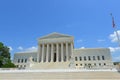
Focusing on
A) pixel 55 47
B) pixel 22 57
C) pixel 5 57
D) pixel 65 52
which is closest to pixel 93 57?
pixel 65 52

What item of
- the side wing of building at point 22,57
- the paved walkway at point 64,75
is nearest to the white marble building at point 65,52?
the side wing of building at point 22,57

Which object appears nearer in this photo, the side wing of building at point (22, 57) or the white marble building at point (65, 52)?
the white marble building at point (65, 52)

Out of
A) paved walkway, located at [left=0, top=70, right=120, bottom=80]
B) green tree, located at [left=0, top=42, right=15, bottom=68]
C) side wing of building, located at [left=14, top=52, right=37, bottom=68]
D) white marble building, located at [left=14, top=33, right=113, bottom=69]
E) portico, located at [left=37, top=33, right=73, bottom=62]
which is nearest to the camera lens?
paved walkway, located at [left=0, top=70, right=120, bottom=80]

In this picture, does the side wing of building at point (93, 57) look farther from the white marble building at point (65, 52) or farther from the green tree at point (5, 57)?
the green tree at point (5, 57)

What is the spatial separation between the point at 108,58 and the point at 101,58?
8.31 feet

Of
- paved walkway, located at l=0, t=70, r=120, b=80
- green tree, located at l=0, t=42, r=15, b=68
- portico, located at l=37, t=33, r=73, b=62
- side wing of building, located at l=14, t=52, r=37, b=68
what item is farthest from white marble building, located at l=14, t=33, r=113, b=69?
paved walkway, located at l=0, t=70, r=120, b=80

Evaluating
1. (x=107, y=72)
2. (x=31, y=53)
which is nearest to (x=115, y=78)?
(x=107, y=72)

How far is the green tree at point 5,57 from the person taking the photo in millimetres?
43256

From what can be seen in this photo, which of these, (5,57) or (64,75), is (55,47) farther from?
(64,75)

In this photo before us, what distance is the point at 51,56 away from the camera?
50688 millimetres

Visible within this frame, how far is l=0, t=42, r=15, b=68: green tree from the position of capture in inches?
1703

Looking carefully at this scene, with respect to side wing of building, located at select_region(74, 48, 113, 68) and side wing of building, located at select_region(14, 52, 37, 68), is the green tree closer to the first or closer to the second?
side wing of building, located at select_region(14, 52, 37, 68)

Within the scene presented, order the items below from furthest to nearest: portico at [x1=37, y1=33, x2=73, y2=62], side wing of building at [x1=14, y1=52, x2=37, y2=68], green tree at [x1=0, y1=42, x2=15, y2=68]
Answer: side wing of building at [x1=14, y1=52, x2=37, y2=68] < portico at [x1=37, y1=33, x2=73, y2=62] < green tree at [x1=0, y1=42, x2=15, y2=68]

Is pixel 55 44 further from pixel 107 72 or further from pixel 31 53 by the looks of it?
pixel 107 72
